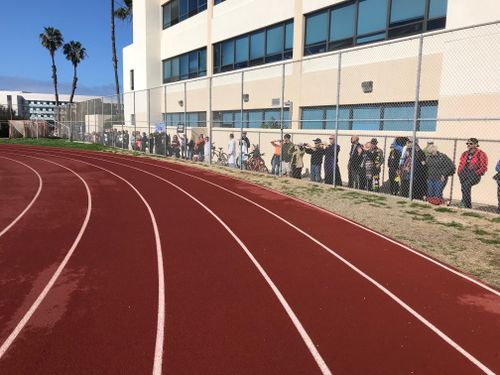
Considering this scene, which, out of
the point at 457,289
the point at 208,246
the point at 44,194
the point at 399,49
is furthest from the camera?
the point at 399,49

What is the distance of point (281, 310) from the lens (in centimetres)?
555

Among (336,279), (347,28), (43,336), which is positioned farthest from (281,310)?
(347,28)

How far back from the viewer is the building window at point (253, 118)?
2116 centimetres

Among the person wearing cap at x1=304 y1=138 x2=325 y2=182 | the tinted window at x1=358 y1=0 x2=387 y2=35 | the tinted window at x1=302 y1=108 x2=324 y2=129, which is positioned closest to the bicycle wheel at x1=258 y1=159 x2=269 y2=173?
the tinted window at x1=302 y1=108 x2=324 y2=129

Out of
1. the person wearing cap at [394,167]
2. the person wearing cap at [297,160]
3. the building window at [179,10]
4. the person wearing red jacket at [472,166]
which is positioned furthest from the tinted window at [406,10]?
the building window at [179,10]

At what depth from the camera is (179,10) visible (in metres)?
33.4

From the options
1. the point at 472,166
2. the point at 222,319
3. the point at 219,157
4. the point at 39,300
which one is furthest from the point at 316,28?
the point at 39,300

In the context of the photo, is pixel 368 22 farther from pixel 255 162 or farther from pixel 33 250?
pixel 33 250

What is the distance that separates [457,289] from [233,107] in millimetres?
20612

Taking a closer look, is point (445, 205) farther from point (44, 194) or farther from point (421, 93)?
point (44, 194)

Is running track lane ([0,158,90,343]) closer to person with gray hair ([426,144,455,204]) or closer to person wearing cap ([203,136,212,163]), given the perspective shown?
person with gray hair ([426,144,455,204])

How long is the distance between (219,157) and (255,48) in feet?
22.9

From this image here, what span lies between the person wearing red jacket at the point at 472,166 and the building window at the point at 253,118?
9.78 metres

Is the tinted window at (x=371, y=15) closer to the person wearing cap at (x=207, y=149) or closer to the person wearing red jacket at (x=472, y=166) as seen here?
the person wearing red jacket at (x=472, y=166)
